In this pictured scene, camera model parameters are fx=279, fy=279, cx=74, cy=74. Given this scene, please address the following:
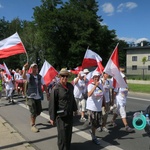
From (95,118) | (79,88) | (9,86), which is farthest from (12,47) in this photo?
(9,86)

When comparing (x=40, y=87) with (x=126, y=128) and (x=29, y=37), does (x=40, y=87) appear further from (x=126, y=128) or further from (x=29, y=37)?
(x=29, y=37)

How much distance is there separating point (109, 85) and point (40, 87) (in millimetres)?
2121

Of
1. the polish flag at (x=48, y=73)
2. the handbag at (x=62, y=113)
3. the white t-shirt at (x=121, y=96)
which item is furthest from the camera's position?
the polish flag at (x=48, y=73)

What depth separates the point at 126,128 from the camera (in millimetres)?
7531

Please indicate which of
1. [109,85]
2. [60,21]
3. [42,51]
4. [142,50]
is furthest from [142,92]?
[142,50]

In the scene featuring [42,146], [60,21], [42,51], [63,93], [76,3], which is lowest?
[42,146]

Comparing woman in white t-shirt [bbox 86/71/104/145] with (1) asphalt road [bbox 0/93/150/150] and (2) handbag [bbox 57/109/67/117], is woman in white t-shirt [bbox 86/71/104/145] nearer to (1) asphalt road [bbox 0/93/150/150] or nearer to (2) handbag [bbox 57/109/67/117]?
(1) asphalt road [bbox 0/93/150/150]

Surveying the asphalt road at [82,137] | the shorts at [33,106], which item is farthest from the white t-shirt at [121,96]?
the shorts at [33,106]

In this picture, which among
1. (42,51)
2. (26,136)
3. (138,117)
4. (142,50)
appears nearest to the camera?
(138,117)

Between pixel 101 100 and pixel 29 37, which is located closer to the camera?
pixel 101 100

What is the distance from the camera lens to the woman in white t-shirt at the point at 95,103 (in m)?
6.50

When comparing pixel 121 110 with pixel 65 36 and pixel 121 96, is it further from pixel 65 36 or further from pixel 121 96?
pixel 65 36

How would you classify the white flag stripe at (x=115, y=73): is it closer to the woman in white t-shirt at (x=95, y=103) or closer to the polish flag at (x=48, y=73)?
the woman in white t-shirt at (x=95, y=103)

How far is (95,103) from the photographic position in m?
6.58
